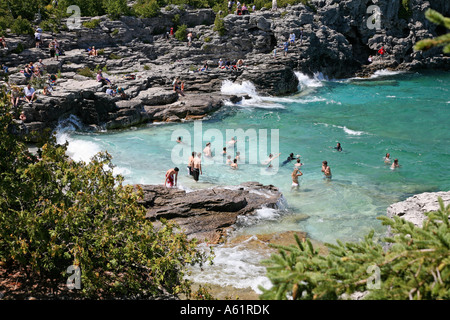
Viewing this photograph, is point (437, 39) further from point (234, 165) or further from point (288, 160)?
point (288, 160)

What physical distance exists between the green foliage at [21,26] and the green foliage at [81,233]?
3226 centimetres

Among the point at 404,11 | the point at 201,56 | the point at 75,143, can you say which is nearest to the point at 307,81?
the point at 201,56

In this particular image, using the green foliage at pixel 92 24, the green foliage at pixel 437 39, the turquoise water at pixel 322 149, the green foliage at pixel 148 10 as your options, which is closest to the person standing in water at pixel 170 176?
the turquoise water at pixel 322 149

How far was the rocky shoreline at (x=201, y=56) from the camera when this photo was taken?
30969 millimetres

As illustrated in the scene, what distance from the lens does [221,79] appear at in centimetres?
3991

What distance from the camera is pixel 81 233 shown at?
9352 mm

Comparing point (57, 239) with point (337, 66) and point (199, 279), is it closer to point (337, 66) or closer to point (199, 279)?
point (199, 279)

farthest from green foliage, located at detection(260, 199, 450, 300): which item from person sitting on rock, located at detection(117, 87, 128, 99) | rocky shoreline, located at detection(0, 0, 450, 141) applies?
person sitting on rock, located at detection(117, 87, 128, 99)

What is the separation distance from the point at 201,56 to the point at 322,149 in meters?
23.8

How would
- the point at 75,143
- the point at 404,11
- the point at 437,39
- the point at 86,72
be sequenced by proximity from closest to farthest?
the point at 437,39 < the point at 75,143 < the point at 86,72 < the point at 404,11

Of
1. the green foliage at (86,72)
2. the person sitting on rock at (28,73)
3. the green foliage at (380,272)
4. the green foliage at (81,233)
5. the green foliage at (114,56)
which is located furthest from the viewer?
the green foliage at (114,56)

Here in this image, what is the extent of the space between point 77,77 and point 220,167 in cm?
1818

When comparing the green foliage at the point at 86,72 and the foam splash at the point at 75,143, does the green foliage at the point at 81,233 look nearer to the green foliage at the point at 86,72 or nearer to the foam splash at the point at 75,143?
the foam splash at the point at 75,143

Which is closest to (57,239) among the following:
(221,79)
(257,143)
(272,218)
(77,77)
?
(272,218)
